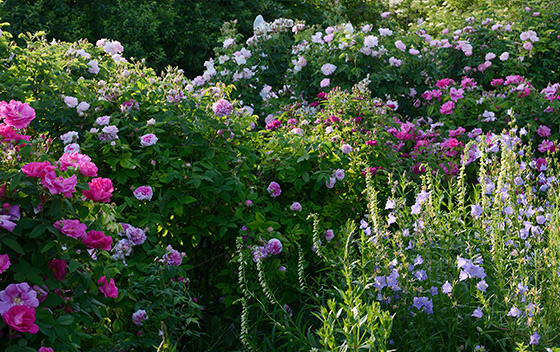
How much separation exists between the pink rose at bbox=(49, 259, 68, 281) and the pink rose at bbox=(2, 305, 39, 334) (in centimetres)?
20

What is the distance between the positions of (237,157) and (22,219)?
1613 millimetres

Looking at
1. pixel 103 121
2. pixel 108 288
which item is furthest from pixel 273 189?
pixel 108 288

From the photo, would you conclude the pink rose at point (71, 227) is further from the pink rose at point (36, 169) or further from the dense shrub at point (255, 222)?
the pink rose at point (36, 169)

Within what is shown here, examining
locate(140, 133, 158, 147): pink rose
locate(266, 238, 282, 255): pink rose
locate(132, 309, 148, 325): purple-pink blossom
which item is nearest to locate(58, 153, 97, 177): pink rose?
locate(132, 309, 148, 325): purple-pink blossom

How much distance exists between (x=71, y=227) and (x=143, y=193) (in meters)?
1.05

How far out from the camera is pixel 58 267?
6.50 feet

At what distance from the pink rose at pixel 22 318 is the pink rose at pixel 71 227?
259 millimetres

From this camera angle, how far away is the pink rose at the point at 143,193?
294 centimetres

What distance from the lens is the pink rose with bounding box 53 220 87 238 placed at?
189 cm

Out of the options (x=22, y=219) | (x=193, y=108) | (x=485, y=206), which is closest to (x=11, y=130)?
(x=22, y=219)

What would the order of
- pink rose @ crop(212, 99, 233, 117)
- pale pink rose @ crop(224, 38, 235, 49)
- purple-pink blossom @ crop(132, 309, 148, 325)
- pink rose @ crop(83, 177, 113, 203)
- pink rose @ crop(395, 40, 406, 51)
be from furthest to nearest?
1. pale pink rose @ crop(224, 38, 235, 49)
2. pink rose @ crop(395, 40, 406, 51)
3. pink rose @ crop(212, 99, 233, 117)
4. purple-pink blossom @ crop(132, 309, 148, 325)
5. pink rose @ crop(83, 177, 113, 203)

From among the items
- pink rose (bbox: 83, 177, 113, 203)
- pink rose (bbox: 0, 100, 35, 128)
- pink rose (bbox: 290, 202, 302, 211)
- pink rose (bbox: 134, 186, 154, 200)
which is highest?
pink rose (bbox: 0, 100, 35, 128)

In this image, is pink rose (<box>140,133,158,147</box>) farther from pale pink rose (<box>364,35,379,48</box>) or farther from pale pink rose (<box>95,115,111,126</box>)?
pale pink rose (<box>364,35,379,48</box>)

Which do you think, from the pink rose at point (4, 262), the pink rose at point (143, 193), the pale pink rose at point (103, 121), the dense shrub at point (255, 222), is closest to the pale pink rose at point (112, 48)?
the dense shrub at point (255, 222)
